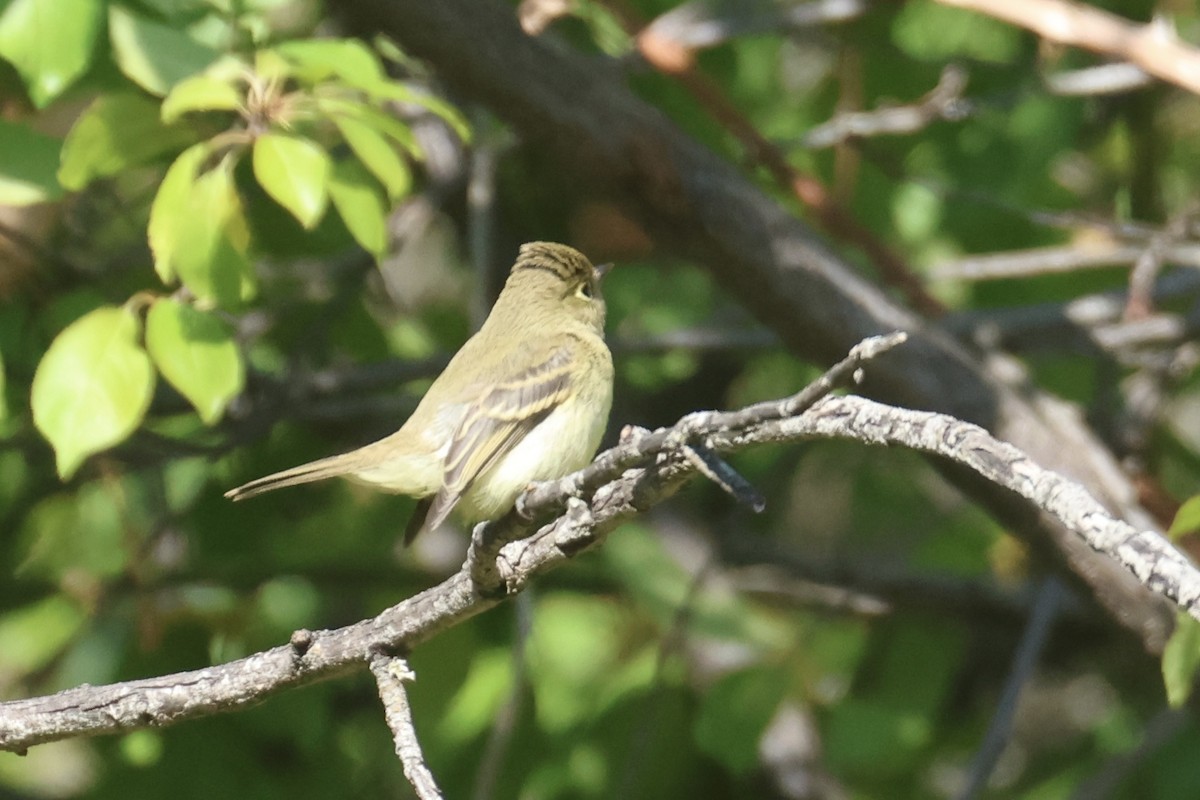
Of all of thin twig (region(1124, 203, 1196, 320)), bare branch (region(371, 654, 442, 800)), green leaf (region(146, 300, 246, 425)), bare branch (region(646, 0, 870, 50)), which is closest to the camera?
bare branch (region(371, 654, 442, 800))

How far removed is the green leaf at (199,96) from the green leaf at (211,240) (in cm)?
16

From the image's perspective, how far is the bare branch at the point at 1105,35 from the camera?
12.1 ft

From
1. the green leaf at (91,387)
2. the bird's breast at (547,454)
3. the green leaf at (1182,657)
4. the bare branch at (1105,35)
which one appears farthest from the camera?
the bird's breast at (547,454)

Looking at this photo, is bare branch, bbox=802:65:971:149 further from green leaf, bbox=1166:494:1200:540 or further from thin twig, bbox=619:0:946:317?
green leaf, bbox=1166:494:1200:540

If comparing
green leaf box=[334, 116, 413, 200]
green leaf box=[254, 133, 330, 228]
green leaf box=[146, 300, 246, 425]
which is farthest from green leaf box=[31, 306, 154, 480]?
green leaf box=[334, 116, 413, 200]

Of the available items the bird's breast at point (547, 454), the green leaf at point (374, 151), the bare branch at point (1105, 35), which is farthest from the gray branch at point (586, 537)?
the bare branch at point (1105, 35)

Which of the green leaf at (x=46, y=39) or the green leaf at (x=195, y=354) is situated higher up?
the green leaf at (x=46, y=39)

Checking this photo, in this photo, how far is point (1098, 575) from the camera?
4.05 m

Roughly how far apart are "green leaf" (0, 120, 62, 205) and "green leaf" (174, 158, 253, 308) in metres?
0.34

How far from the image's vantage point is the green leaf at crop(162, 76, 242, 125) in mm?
2631

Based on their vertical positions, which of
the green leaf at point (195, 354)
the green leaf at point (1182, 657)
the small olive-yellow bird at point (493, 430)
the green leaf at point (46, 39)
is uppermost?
the green leaf at point (1182, 657)

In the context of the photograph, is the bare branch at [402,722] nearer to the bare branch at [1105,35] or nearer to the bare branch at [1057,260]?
the bare branch at [1105,35]

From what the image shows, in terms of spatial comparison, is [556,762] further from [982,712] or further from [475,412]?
[982,712]

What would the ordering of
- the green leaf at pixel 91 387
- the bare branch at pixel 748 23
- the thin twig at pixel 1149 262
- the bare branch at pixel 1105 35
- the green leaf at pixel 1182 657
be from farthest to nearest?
the bare branch at pixel 748 23, the thin twig at pixel 1149 262, the bare branch at pixel 1105 35, the green leaf at pixel 91 387, the green leaf at pixel 1182 657
